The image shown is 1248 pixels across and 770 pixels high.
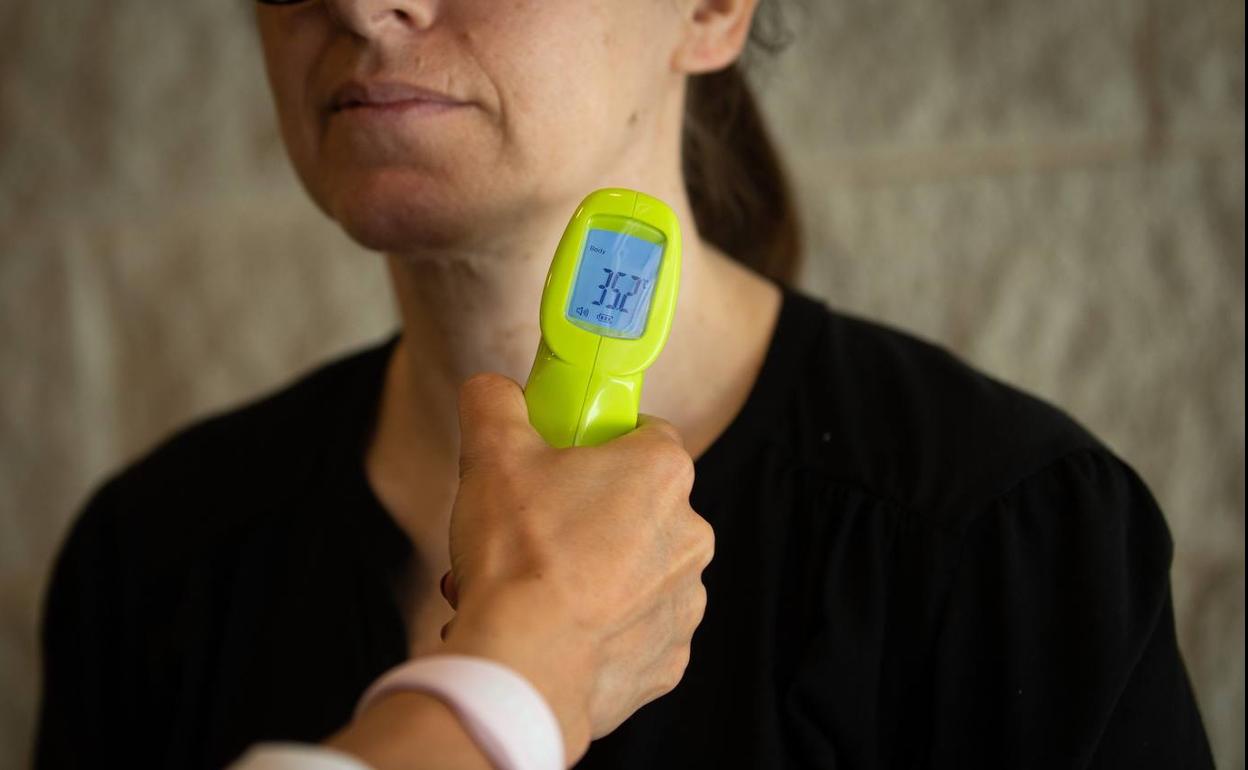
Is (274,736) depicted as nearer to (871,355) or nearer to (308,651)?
(308,651)

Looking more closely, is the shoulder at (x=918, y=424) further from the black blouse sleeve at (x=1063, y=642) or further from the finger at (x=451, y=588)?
the finger at (x=451, y=588)

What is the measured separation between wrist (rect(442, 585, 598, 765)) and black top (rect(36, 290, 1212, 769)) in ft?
0.79

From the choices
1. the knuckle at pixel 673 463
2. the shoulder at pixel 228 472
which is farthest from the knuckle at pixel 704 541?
the shoulder at pixel 228 472

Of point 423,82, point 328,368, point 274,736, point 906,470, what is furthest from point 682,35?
point 274,736

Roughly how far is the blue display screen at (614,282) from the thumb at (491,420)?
0.05m

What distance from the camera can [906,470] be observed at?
842mm

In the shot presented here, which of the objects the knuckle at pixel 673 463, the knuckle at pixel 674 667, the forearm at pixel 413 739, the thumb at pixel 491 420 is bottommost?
the knuckle at pixel 674 667

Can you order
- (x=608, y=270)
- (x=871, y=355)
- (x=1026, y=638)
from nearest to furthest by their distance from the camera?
(x=608, y=270) → (x=1026, y=638) → (x=871, y=355)

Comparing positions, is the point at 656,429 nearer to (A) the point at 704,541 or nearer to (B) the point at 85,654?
(A) the point at 704,541

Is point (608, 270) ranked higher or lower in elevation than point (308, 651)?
higher

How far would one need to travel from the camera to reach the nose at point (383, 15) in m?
0.76

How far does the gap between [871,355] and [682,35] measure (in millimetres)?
249

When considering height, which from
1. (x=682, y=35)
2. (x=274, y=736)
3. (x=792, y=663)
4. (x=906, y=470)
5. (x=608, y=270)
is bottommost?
(x=274, y=736)

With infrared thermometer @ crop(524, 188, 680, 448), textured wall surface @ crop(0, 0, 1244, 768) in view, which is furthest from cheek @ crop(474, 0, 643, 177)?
textured wall surface @ crop(0, 0, 1244, 768)
